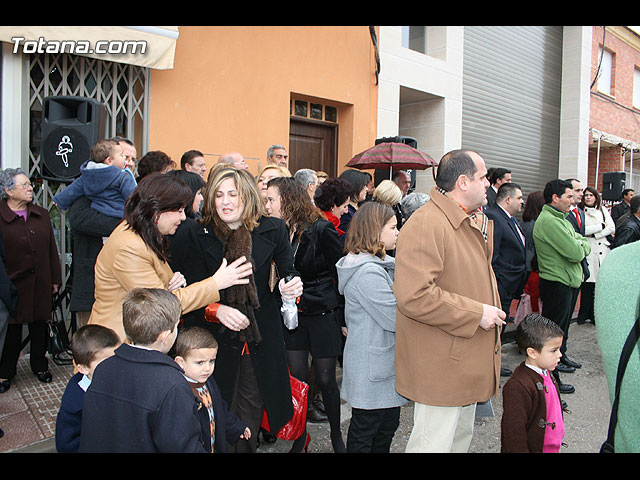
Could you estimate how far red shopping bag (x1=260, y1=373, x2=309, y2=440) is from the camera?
301 cm

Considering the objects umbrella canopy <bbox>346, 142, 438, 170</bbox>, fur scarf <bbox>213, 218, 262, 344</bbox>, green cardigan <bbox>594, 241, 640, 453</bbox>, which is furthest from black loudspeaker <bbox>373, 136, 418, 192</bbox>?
green cardigan <bbox>594, 241, 640, 453</bbox>

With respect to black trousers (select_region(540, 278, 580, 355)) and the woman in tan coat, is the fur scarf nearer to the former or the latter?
the woman in tan coat

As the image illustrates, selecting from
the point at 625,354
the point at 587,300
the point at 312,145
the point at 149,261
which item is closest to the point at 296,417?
the point at 149,261

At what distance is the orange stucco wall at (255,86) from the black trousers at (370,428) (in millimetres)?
4439

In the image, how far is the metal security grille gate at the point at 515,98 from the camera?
10680mm

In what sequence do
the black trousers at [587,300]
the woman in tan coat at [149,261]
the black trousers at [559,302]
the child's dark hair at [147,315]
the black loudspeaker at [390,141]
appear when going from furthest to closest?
the black loudspeaker at [390,141] < the black trousers at [587,300] < the black trousers at [559,302] < the woman in tan coat at [149,261] < the child's dark hair at [147,315]

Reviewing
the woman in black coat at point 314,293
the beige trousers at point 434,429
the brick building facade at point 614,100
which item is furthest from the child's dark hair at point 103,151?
the brick building facade at point 614,100

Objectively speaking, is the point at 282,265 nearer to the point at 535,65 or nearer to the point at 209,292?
the point at 209,292

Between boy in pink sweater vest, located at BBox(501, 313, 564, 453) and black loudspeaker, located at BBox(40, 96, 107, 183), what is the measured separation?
3814 mm

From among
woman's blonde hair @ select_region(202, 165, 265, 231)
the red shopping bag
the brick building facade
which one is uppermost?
the brick building facade

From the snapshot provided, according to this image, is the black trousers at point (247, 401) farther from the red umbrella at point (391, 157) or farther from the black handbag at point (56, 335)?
the red umbrella at point (391, 157)

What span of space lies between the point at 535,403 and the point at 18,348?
4058 millimetres

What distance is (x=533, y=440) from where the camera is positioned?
269 cm

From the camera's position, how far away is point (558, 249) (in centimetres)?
486
